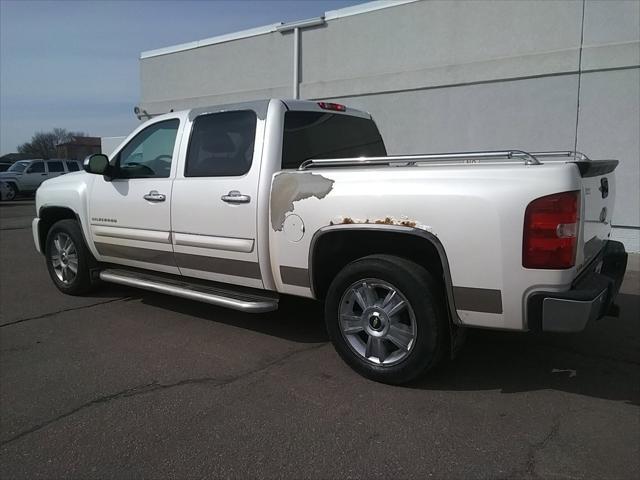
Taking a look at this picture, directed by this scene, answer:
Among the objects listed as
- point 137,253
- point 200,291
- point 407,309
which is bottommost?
point 200,291

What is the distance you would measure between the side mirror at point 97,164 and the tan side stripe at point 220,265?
1.26 metres

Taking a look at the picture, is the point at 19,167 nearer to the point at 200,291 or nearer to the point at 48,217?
the point at 48,217

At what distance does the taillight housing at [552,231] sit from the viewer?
3080mm

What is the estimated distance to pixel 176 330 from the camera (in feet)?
16.6

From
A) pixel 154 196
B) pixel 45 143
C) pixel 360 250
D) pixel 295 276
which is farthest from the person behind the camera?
pixel 45 143

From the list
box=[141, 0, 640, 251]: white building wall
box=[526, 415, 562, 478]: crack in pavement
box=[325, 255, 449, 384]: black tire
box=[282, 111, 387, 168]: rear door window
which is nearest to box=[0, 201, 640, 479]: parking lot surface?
box=[526, 415, 562, 478]: crack in pavement

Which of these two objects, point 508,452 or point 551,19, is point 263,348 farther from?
point 551,19

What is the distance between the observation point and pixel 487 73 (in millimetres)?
10258

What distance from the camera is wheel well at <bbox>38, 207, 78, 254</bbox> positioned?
6305 mm

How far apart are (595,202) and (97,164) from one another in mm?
4396

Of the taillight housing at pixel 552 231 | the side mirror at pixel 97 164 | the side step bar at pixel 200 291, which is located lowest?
the side step bar at pixel 200 291

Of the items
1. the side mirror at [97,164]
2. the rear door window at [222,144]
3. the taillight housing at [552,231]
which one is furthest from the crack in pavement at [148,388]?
the side mirror at [97,164]

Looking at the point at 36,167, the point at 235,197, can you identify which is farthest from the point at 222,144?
the point at 36,167

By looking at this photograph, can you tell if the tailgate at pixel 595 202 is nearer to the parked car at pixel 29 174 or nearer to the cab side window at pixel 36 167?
the parked car at pixel 29 174
